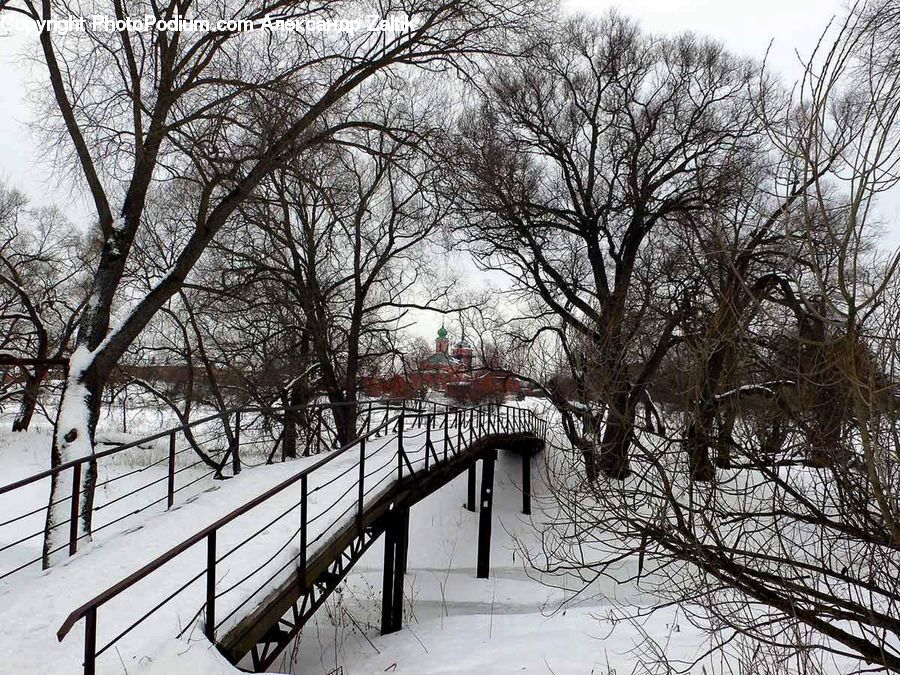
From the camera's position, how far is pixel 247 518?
6.05 m

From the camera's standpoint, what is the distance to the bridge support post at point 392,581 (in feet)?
29.0

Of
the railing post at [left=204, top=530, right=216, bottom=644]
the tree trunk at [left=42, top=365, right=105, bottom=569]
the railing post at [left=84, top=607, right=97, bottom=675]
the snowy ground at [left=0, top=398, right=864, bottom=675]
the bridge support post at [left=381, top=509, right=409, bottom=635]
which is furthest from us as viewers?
the bridge support post at [left=381, top=509, right=409, bottom=635]

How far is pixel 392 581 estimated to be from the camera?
9.15 meters

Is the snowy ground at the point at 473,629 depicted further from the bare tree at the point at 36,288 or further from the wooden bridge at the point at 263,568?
the bare tree at the point at 36,288

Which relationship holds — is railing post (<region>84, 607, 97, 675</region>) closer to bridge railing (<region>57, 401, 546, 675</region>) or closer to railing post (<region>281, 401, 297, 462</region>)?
bridge railing (<region>57, 401, 546, 675</region>)

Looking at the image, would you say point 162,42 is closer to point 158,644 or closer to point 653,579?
point 158,644

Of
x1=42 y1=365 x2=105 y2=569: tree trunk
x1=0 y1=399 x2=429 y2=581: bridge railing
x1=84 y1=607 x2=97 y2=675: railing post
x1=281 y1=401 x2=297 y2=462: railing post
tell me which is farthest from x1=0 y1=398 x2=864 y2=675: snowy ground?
x1=281 y1=401 x2=297 y2=462: railing post

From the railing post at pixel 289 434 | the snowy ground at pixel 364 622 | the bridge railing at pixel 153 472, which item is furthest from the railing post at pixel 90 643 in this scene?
the railing post at pixel 289 434

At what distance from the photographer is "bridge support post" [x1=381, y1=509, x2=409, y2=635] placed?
29.0 ft

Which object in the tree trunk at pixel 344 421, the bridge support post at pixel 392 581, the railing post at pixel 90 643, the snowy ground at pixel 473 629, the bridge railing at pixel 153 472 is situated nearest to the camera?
the railing post at pixel 90 643

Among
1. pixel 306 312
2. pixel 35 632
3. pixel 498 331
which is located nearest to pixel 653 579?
Answer: pixel 498 331

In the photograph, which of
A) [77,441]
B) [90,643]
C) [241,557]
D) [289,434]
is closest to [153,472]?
[289,434]

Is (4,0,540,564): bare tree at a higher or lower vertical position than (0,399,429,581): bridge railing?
higher

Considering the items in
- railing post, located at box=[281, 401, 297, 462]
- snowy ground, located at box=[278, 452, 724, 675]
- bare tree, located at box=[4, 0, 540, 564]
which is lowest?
snowy ground, located at box=[278, 452, 724, 675]
